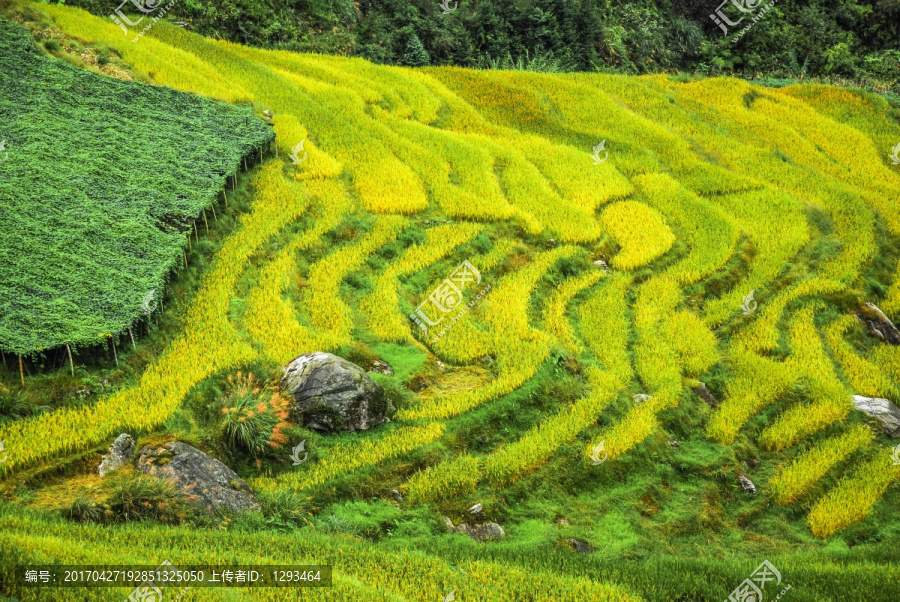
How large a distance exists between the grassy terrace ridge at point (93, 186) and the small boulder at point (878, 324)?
16.1m

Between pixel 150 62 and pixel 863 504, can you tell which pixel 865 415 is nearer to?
pixel 863 504

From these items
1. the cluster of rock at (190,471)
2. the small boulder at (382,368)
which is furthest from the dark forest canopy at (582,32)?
the cluster of rock at (190,471)

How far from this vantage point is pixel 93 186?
15.3 meters

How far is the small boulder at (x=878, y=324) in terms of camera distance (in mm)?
17194

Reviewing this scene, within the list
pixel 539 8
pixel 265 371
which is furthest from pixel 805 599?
pixel 539 8

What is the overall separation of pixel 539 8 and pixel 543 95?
14044mm

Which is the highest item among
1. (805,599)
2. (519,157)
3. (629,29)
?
(629,29)

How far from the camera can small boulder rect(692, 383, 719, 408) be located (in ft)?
48.4

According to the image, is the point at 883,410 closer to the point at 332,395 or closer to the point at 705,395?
the point at 705,395

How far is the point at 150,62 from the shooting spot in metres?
22.0

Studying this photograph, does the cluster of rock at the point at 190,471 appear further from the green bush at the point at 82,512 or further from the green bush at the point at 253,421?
→ the green bush at the point at 82,512

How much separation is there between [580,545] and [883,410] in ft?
25.0

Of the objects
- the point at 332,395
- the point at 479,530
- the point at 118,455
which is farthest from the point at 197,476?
the point at 479,530

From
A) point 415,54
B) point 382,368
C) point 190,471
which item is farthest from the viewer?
point 415,54
